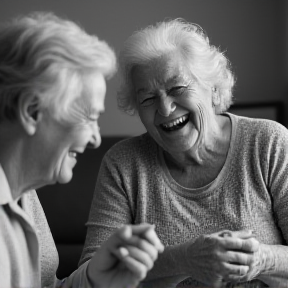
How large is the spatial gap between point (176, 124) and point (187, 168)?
167mm

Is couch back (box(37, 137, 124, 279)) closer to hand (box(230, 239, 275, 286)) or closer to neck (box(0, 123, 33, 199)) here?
hand (box(230, 239, 275, 286))

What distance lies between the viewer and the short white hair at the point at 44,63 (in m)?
1.03

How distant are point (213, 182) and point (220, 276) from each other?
33cm

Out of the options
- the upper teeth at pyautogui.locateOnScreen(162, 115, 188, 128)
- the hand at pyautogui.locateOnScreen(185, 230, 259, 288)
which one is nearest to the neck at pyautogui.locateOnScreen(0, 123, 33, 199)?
the hand at pyautogui.locateOnScreen(185, 230, 259, 288)

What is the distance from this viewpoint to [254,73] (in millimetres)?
3605

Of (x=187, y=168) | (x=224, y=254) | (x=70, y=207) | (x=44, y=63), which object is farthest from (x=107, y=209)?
(x=70, y=207)

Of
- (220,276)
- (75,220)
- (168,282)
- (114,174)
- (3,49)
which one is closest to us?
(3,49)

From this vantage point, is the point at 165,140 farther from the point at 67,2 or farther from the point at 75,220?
the point at 67,2

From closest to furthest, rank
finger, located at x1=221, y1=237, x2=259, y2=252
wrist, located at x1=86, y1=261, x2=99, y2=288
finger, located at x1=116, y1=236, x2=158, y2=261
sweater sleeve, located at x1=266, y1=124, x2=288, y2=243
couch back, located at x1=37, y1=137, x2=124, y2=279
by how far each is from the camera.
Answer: finger, located at x1=116, y1=236, x2=158, y2=261
wrist, located at x1=86, y1=261, x2=99, y2=288
finger, located at x1=221, y1=237, x2=259, y2=252
sweater sleeve, located at x1=266, y1=124, x2=288, y2=243
couch back, located at x1=37, y1=137, x2=124, y2=279

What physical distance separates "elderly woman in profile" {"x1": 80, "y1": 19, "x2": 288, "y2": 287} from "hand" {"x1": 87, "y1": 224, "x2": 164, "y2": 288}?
0.46 m

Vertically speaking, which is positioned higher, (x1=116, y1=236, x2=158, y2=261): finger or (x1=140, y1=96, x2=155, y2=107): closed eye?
(x1=140, y1=96, x2=155, y2=107): closed eye

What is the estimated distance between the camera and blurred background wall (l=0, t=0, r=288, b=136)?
11.6 feet

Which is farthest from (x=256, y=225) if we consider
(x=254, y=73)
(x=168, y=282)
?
(x=254, y=73)

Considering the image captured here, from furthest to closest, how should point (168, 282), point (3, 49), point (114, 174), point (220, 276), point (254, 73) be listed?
point (254, 73) < point (114, 174) < point (168, 282) < point (220, 276) < point (3, 49)
